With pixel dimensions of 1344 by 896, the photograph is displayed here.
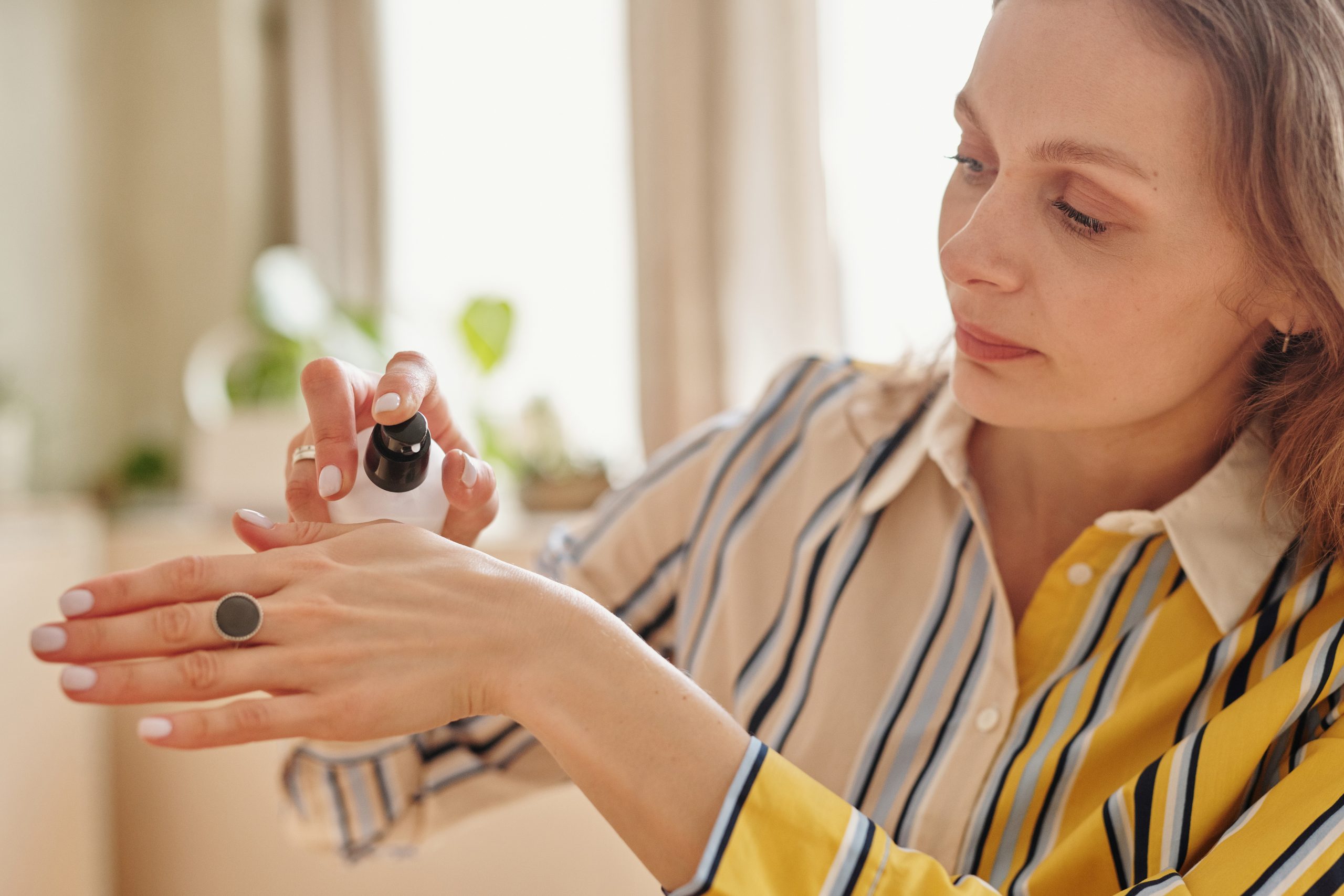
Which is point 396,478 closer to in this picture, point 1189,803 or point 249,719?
point 249,719

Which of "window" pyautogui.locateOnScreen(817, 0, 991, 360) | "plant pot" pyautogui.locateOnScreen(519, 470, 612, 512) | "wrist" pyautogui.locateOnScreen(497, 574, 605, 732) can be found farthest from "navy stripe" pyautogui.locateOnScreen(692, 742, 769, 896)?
"plant pot" pyautogui.locateOnScreen(519, 470, 612, 512)

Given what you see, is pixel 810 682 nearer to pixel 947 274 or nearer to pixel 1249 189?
pixel 947 274

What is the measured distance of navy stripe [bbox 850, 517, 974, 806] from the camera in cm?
88

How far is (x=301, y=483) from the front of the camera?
712 mm

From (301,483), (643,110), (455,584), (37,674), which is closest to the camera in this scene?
(455,584)

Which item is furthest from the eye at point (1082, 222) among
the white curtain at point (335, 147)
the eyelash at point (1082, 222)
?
the white curtain at point (335, 147)

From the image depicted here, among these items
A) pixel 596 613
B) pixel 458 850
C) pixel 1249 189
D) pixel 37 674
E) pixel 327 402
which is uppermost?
pixel 1249 189

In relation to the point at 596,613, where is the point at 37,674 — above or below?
below

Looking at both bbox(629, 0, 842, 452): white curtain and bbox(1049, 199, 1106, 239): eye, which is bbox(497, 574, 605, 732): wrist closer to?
bbox(1049, 199, 1106, 239): eye

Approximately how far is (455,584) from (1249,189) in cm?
58

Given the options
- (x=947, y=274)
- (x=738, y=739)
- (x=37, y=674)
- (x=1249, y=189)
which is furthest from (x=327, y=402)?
(x=37, y=674)

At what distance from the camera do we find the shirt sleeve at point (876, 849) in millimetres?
609

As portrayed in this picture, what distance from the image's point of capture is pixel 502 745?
1.04 metres

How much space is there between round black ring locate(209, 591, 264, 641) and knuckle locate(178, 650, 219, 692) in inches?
0.6
